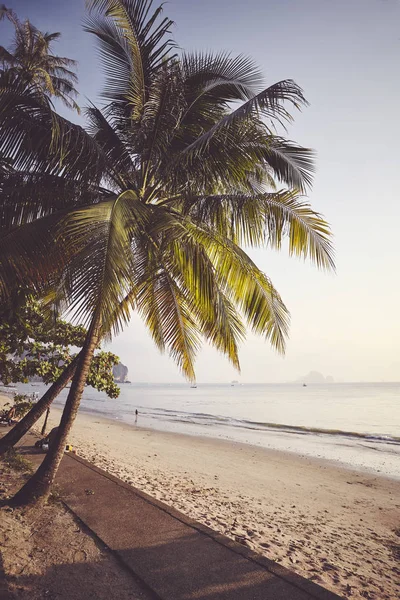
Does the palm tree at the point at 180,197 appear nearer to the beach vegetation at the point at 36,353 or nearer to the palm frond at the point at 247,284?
the palm frond at the point at 247,284

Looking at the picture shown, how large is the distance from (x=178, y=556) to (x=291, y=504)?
5.96m

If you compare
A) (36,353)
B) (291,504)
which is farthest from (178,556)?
(36,353)


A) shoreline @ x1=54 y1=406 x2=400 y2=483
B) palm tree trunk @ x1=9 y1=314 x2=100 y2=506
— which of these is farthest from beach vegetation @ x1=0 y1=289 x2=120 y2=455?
shoreline @ x1=54 y1=406 x2=400 y2=483

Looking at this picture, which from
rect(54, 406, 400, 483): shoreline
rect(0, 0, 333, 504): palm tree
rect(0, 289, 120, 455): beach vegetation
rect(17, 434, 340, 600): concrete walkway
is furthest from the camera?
rect(54, 406, 400, 483): shoreline

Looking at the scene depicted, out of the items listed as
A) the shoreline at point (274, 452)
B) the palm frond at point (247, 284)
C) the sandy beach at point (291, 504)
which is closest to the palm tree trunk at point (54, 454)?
the palm frond at point (247, 284)

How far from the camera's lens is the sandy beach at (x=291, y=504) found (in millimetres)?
4688

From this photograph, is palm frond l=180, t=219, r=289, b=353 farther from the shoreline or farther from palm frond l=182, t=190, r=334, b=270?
the shoreline

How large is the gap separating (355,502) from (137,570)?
8.02 meters

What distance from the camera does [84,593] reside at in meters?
2.91

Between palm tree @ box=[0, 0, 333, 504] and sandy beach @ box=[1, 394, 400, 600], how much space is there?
287cm

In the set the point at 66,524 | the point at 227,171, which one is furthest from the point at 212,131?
the point at 66,524

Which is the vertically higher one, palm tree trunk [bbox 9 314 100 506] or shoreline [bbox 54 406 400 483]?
palm tree trunk [bbox 9 314 100 506]

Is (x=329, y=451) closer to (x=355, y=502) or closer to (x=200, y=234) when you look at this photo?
(x=355, y=502)

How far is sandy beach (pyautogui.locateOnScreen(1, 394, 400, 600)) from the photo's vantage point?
4.69m
